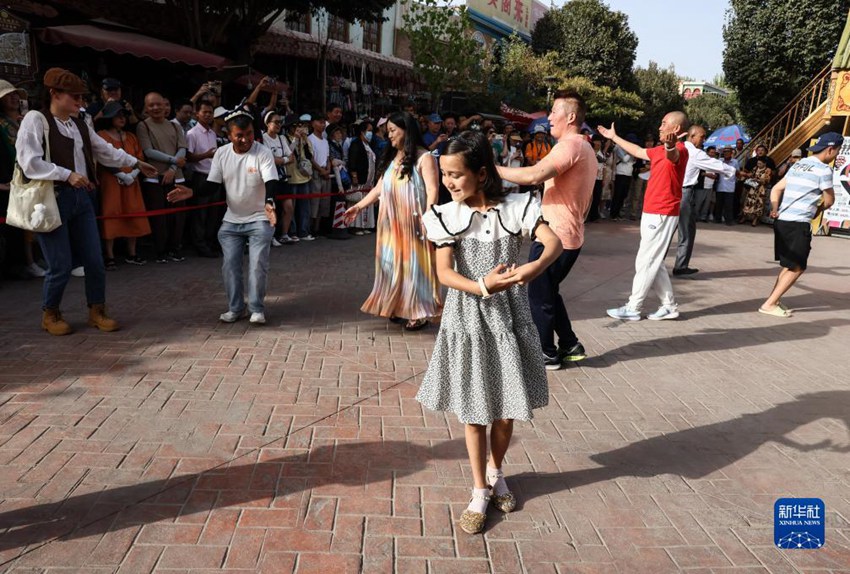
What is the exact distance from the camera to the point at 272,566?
2.61 metres

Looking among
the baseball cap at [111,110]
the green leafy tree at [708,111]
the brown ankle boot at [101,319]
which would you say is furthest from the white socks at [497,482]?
the green leafy tree at [708,111]

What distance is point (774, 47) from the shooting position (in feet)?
63.0

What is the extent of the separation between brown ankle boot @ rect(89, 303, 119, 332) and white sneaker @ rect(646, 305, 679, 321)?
5.20m

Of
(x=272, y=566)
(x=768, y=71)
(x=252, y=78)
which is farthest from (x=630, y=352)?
(x=768, y=71)

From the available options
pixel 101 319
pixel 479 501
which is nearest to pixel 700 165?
pixel 479 501

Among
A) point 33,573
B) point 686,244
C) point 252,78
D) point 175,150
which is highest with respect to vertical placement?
point 252,78

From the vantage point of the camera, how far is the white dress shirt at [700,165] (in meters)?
7.23

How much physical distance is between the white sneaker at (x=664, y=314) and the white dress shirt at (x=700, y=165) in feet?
5.24

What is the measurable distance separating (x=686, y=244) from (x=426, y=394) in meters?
7.23

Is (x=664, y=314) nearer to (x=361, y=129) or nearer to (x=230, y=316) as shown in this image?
(x=230, y=316)

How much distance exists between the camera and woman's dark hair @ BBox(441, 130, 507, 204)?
8.93 ft

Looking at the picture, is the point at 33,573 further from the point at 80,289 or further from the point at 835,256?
the point at 835,256

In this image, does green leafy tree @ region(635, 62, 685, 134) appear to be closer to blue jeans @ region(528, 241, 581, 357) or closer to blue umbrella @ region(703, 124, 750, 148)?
blue umbrella @ region(703, 124, 750, 148)

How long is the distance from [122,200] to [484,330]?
20.9 feet
